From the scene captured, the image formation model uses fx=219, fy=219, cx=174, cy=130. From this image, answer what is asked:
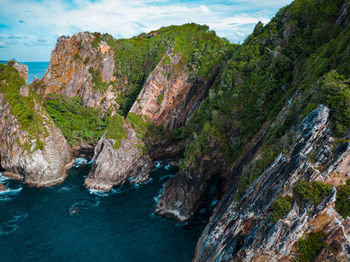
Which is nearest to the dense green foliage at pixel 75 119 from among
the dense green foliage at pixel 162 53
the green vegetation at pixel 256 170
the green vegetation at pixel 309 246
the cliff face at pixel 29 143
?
the cliff face at pixel 29 143

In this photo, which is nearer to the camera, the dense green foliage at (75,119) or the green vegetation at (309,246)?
the green vegetation at (309,246)

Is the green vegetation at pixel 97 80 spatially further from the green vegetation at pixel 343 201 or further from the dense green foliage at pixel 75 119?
the green vegetation at pixel 343 201

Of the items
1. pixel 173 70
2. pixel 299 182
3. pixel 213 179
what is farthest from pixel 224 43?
pixel 299 182

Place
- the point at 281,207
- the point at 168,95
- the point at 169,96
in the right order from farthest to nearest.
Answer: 1. the point at 169,96
2. the point at 168,95
3. the point at 281,207

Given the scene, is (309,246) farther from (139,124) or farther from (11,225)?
(139,124)

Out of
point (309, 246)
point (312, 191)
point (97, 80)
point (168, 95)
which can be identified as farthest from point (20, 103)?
point (309, 246)

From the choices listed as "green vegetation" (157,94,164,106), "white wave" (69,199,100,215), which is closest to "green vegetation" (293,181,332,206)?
"white wave" (69,199,100,215)

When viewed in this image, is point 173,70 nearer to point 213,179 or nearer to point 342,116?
point 213,179
